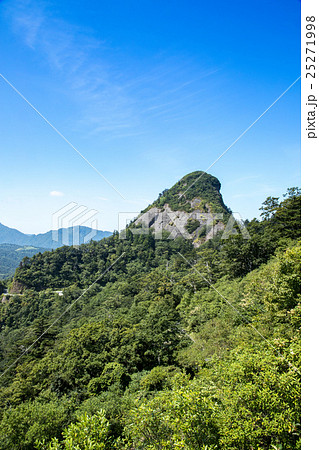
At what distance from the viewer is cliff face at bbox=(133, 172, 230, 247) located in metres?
45.9

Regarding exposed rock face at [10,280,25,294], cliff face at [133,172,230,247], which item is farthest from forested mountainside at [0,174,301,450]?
cliff face at [133,172,230,247]

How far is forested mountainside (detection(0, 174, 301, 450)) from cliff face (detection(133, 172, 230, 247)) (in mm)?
5125

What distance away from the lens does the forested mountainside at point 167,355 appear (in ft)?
14.0

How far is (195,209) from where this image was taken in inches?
2212

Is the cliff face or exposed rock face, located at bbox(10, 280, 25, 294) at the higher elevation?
the cliff face

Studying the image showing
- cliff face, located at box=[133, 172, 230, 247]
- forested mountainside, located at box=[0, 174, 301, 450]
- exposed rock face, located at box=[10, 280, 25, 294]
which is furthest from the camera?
cliff face, located at box=[133, 172, 230, 247]

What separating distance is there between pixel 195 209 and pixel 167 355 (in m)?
43.4

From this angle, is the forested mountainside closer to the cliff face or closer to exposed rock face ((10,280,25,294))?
exposed rock face ((10,280,25,294))

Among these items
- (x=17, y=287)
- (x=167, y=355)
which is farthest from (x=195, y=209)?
(x=167, y=355)

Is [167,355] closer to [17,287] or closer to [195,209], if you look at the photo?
[17,287]

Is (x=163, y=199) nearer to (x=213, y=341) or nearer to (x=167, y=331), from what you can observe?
(x=167, y=331)

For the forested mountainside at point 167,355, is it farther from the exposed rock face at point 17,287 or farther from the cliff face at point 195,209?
the cliff face at point 195,209

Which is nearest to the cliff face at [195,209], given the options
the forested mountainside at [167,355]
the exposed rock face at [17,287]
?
the forested mountainside at [167,355]
